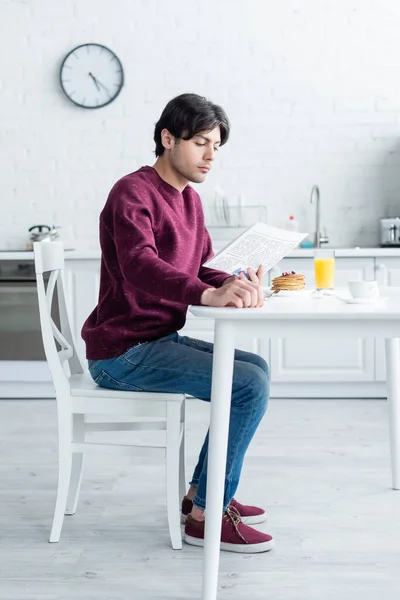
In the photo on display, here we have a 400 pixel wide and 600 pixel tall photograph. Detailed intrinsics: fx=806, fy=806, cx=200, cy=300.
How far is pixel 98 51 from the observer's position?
443cm

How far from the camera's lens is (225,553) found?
214 cm

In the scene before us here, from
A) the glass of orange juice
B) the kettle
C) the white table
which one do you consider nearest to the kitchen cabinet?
the kettle

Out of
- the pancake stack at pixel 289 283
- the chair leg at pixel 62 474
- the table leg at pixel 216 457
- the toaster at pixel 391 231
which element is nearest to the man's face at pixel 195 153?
the pancake stack at pixel 289 283

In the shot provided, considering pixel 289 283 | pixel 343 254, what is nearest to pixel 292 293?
pixel 289 283

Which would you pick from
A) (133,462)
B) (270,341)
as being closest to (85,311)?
(270,341)

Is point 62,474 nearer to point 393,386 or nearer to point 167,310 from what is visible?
point 167,310

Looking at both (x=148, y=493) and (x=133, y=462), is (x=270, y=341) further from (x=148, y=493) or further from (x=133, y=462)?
(x=148, y=493)

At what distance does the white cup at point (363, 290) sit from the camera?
6.39ft

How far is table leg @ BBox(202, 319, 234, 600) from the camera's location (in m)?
1.81

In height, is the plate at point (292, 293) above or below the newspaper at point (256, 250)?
below

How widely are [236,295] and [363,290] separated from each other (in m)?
0.34

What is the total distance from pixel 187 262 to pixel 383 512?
3.16ft

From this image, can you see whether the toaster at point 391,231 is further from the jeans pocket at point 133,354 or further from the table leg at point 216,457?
the table leg at point 216,457

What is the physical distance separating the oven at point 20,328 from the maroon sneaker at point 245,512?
186 centimetres
